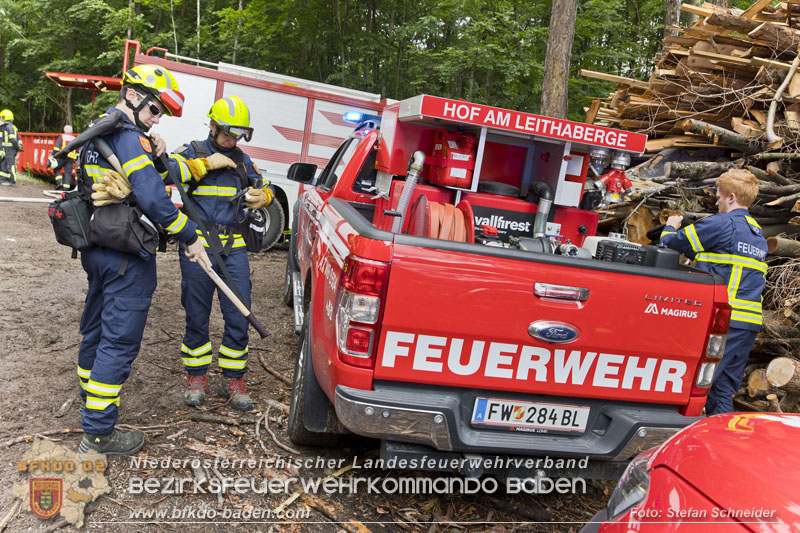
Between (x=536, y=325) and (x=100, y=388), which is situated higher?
(x=536, y=325)

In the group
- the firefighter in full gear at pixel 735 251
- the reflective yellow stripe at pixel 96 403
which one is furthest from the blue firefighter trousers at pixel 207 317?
the firefighter in full gear at pixel 735 251

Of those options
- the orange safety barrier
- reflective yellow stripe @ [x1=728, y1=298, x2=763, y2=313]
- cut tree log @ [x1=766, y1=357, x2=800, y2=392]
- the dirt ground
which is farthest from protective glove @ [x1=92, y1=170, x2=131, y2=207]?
the orange safety barrier

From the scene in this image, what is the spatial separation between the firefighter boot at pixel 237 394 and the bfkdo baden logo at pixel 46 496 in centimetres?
125

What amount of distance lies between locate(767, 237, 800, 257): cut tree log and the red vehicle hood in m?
3.37

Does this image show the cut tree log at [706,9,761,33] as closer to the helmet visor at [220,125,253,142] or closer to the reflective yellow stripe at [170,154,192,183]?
the helmet visor at [220,125,253,142]

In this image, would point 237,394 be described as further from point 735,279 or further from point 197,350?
point 735,279

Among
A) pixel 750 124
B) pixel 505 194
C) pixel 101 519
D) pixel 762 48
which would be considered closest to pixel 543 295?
pixel 505 194

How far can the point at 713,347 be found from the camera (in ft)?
9.27

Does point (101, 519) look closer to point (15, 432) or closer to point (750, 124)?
point (15, 432)

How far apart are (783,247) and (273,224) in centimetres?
721

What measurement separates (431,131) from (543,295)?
2025mm

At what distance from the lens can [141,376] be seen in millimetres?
4230

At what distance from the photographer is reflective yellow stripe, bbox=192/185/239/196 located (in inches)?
155

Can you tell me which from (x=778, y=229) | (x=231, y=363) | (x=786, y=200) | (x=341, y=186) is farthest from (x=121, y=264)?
(x=778, y=229)
